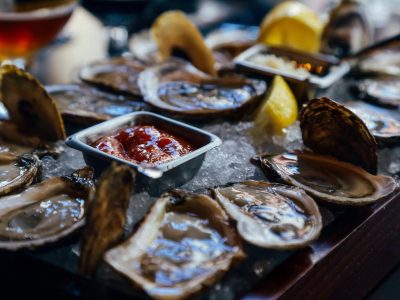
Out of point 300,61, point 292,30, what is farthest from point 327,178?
point 292,30

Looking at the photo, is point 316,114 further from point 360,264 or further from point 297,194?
point 360,264

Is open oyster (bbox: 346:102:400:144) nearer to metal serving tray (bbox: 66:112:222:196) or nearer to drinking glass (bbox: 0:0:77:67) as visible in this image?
metal serving tray (bbox: 66:112:222:196)

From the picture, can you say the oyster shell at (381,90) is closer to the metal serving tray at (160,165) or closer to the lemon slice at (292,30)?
the lemon slice at (292,30)

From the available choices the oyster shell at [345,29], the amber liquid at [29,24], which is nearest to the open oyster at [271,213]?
the amber liquid at [29,24]

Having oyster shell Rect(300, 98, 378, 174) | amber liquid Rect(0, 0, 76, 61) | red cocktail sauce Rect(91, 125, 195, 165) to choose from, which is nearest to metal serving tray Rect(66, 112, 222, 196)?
red cocktail sauce Rect(91, 125, 195, 165)

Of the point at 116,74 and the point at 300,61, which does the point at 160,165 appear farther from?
the point at 300,61
